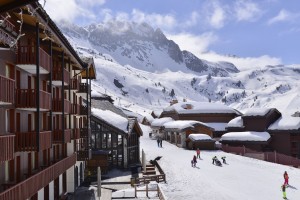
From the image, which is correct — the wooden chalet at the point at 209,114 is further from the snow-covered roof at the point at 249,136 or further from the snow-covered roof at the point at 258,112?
the snow-covered roof at the point at 249,136

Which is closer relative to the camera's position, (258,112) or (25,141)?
(25,141)

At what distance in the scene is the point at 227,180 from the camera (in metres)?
35.7

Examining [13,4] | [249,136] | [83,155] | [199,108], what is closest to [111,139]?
[83,155]

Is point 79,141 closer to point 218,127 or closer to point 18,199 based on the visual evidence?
point 18,199

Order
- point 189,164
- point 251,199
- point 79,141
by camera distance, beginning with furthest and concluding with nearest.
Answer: point 189,164
point 79,141
point 251,199

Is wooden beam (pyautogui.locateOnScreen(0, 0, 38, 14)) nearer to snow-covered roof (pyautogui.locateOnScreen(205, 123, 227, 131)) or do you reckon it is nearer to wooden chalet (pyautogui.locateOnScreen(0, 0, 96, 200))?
wooden chalet (pyautogui.locateOnScreen(0, 0, 96, 200))

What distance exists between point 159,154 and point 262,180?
2120 cm

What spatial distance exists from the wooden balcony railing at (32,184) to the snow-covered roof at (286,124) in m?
45.8

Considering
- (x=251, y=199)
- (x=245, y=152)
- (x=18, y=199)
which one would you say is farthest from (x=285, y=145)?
(x=18, y=199)

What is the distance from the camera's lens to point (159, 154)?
180 ft

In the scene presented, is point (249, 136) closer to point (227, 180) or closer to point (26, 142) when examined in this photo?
point (227, 180)

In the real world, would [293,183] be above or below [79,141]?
below

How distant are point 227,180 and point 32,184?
21.9 meters

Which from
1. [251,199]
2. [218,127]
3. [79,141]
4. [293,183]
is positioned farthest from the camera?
[218,127]
